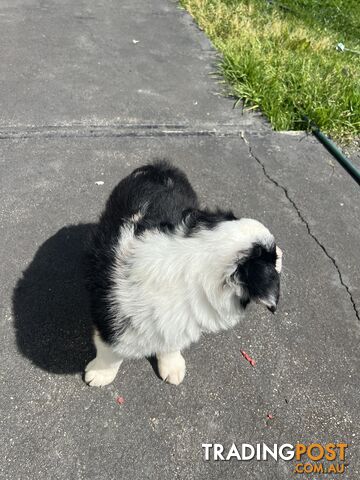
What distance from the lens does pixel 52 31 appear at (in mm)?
6051

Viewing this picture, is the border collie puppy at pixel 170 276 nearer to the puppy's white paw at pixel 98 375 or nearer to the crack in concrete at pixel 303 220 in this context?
the puppy's white paw at pixel 98 375

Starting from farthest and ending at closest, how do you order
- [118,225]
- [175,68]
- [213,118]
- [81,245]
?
[175,68] → [213,118] → [81,245] → [118,225]

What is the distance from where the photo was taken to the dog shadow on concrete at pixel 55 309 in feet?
8.49

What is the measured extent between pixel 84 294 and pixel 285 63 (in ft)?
15.2

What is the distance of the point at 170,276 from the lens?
175 cm

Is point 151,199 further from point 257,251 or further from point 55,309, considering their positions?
point 55,309

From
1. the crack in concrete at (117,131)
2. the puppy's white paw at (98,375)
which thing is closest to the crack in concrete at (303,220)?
the crack in concrete at (117,131)

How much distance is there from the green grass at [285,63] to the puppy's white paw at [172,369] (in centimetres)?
337

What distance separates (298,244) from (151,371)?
5.82ft

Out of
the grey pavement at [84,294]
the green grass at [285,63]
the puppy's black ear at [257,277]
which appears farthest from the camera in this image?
the green grass at [285,63]

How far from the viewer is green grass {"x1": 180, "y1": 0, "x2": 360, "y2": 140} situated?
194 inches

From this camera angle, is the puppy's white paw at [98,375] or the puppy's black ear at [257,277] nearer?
the puppy's black ear at [257,277]

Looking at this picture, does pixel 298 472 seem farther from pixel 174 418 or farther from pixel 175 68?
pixel 175 68

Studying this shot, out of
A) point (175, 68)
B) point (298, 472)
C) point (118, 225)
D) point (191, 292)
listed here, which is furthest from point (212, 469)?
point (175, 68)
